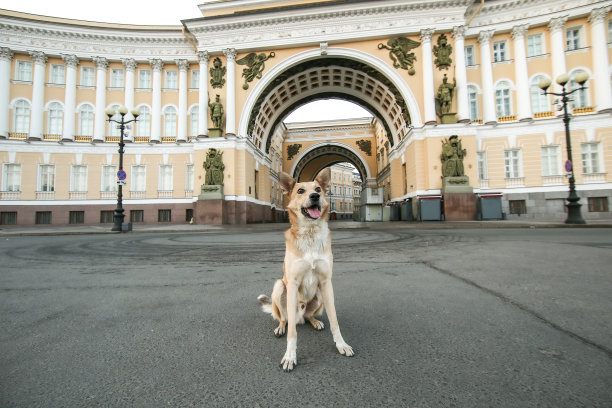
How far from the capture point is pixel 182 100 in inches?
928

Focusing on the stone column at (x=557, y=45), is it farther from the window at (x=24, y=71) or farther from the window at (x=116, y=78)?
the window at (x=24, y=71)

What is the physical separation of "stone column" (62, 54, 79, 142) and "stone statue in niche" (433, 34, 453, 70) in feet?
93.4

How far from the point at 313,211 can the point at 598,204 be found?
25.4 metres

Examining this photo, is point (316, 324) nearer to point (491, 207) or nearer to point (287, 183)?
point (287, 183)

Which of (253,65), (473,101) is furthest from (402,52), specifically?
(253,65)

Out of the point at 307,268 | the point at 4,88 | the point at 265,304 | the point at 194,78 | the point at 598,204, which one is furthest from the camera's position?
the point at 194,78

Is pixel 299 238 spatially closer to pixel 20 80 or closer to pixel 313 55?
pixel 313 55

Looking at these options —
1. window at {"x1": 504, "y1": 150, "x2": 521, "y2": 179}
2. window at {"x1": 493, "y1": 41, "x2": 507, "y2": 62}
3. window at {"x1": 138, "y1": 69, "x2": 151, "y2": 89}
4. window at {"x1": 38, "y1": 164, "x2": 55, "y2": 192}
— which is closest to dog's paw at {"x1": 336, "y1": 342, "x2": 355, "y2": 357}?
window at {"x1": 504, "y1": 150, "x2": 521, "y2": 179}

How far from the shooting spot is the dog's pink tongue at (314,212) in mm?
1932

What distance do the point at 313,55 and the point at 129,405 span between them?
22.5m

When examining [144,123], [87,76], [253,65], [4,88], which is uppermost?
[87,76]

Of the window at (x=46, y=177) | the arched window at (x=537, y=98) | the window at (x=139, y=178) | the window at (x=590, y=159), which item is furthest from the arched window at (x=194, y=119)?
the window at (x=590, y=159)

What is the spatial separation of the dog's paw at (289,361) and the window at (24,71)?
32.6m

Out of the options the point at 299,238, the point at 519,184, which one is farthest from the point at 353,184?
the point at 299,238
